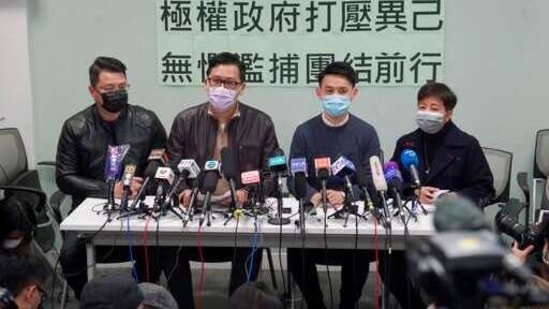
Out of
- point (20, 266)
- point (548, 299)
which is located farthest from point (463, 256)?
point (20, 266)

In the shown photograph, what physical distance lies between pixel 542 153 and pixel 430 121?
3.90 feet

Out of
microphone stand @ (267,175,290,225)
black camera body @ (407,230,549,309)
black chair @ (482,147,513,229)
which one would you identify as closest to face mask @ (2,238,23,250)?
microphone stand @ (267,175,290,225)

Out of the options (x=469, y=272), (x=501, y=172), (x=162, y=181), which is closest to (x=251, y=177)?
(x=162, y=181)

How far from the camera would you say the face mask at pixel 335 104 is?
3.29 meters

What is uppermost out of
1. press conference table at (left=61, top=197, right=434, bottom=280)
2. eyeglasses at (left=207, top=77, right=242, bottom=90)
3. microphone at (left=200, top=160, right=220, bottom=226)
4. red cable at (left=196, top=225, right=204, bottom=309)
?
eyeglasses at (left=207, top=77, right=242, bottom=90)

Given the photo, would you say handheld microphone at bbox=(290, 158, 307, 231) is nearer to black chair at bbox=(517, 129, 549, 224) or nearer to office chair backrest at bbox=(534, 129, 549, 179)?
black chair at bbox=(517, 129, 549, 224)

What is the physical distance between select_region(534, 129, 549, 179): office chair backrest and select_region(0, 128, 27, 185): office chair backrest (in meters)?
3.07

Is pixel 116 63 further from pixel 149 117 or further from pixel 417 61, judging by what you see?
pixel 417 61

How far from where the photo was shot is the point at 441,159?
3248 mm

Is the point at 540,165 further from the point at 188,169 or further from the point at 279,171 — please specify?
the point at 188,169

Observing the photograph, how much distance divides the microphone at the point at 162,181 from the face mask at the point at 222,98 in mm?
573

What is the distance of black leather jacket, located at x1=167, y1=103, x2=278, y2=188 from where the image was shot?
337 cm

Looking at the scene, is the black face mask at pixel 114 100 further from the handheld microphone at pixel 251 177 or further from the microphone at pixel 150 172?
the handheld microphone at pixel 251 177

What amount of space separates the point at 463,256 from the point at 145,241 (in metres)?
2.22
